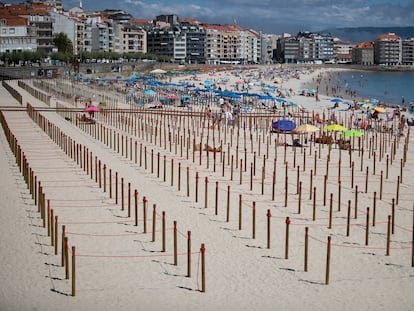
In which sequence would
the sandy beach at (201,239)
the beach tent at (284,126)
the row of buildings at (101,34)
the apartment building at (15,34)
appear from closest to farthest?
the sandy beach at (201,239)
the beach tent at (284,126)
the apartment building at (15,34)
the row of buildings at (101,34)

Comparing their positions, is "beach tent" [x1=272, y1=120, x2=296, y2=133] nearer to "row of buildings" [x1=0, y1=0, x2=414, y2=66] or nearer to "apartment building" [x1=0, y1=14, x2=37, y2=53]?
"apartment building" [x1=0, y1=14, x2=37, y2=53]

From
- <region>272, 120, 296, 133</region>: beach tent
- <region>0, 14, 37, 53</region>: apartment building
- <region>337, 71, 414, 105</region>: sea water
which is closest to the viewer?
<region>272, 120, 296, 133</region>: beach tent

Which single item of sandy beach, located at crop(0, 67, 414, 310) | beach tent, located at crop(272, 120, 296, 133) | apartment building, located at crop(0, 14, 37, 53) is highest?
apartment building, located at crop(0, 14, 37, 53)

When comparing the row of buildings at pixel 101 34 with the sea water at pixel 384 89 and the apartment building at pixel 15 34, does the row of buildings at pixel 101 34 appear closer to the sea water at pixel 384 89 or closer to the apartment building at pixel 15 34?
the apartment building at pixel 15 34

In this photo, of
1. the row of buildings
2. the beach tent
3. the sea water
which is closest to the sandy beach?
the beach tent

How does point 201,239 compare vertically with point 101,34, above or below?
below

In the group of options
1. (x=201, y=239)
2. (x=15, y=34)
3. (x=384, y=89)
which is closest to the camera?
(x=201, y=239)

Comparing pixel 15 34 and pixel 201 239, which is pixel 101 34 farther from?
pixel 201 239

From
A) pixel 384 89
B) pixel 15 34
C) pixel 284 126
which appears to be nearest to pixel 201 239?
pixel 284 126

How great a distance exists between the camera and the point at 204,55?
189250mm

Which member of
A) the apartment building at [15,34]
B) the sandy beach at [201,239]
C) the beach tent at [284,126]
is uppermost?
the apartment building at [15,34]

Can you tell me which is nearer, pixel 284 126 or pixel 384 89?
pixel 284 126

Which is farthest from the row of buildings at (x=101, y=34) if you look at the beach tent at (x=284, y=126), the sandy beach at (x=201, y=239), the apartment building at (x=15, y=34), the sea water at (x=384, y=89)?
the sandy beach at (x=201, y=239)

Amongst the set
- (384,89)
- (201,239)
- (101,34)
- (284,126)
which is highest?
(101,34)
